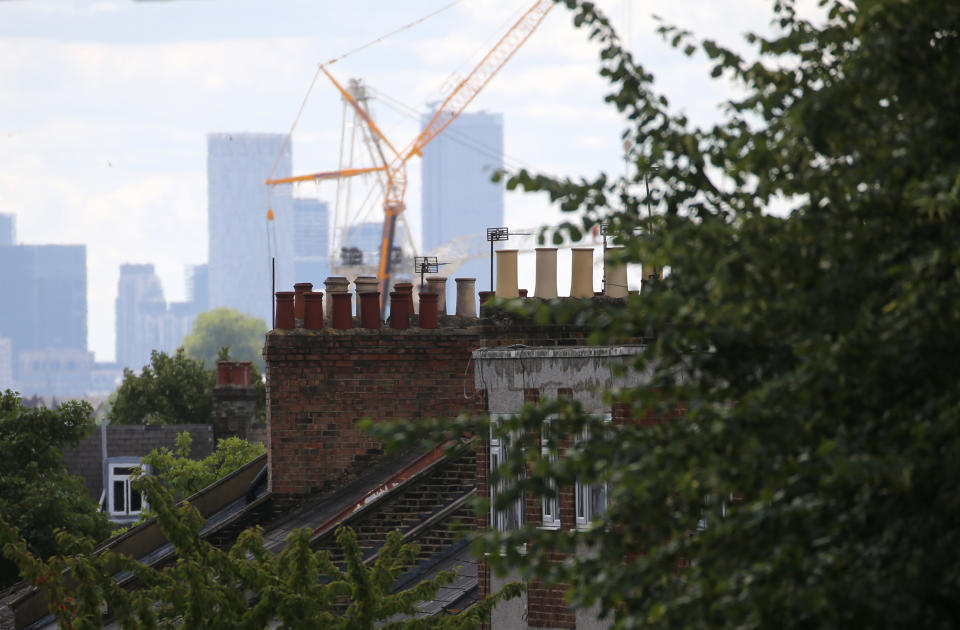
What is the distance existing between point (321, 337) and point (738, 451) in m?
14.3

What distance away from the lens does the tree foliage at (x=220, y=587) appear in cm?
1295

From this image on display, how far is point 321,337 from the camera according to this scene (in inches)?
826

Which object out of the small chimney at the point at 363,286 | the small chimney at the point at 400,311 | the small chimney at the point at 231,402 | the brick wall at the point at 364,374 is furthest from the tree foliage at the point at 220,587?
the small chimney at the point at 231,402

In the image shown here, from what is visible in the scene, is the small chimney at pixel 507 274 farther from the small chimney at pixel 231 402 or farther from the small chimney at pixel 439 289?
the small chimney at pixel 231 402

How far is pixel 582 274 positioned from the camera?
17703mm

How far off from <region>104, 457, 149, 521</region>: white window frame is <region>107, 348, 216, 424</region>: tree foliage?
1495 centimetres

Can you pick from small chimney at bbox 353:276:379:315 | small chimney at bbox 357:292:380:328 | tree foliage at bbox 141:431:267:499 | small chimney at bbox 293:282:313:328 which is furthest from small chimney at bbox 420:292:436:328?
tree foliage at bbox 141:431:267:499

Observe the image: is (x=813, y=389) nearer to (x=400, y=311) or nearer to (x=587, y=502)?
(x=587, y=502)

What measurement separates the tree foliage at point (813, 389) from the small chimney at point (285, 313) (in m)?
13.4

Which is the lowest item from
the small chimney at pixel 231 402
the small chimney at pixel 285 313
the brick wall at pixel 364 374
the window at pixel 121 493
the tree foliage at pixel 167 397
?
the window at pixel 121 493

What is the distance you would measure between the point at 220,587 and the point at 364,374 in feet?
25.1

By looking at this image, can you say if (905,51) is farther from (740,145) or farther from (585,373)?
(585,373)

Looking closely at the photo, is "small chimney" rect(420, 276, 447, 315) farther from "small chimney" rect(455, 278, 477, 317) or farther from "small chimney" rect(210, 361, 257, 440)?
"small chimney" rect(210, 361, 257, 440)

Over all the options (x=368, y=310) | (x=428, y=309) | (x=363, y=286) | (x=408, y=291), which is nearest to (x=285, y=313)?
(x=368, y=310)
